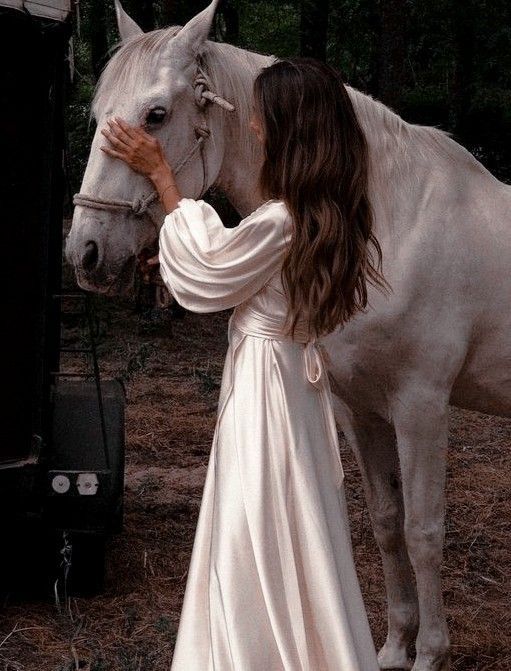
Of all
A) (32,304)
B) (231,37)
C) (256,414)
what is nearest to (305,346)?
(256,414)

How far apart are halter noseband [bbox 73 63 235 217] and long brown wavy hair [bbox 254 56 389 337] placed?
2.01ft

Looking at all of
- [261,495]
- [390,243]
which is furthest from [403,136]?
[261,495]

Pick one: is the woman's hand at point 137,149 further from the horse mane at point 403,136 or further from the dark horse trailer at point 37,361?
the dark horse trailer at point 37,361

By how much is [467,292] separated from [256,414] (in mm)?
1154

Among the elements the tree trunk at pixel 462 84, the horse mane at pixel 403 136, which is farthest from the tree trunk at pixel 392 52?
the horse mane at pixel 403 136

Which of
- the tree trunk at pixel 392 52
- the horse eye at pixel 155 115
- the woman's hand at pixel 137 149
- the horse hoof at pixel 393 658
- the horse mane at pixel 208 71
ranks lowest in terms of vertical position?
the horse hoof at pixel 393 658

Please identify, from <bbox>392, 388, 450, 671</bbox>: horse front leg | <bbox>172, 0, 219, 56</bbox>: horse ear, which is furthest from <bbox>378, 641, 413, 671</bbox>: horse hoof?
<bbox>172, 0, 219, 56</bbox>: horse ear

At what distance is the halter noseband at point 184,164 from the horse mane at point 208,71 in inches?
1.4

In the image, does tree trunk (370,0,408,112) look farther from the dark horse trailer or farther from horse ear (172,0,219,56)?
horse ear (172,0,219,56)

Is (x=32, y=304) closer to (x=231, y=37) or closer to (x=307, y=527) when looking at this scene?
(x=307, y=527)

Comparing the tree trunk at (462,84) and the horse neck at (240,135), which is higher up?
the tree trunk at (462,84)

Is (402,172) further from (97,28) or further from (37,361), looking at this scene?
(97,28)

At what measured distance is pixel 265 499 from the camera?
2.49 m

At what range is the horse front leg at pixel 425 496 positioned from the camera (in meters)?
3.35
